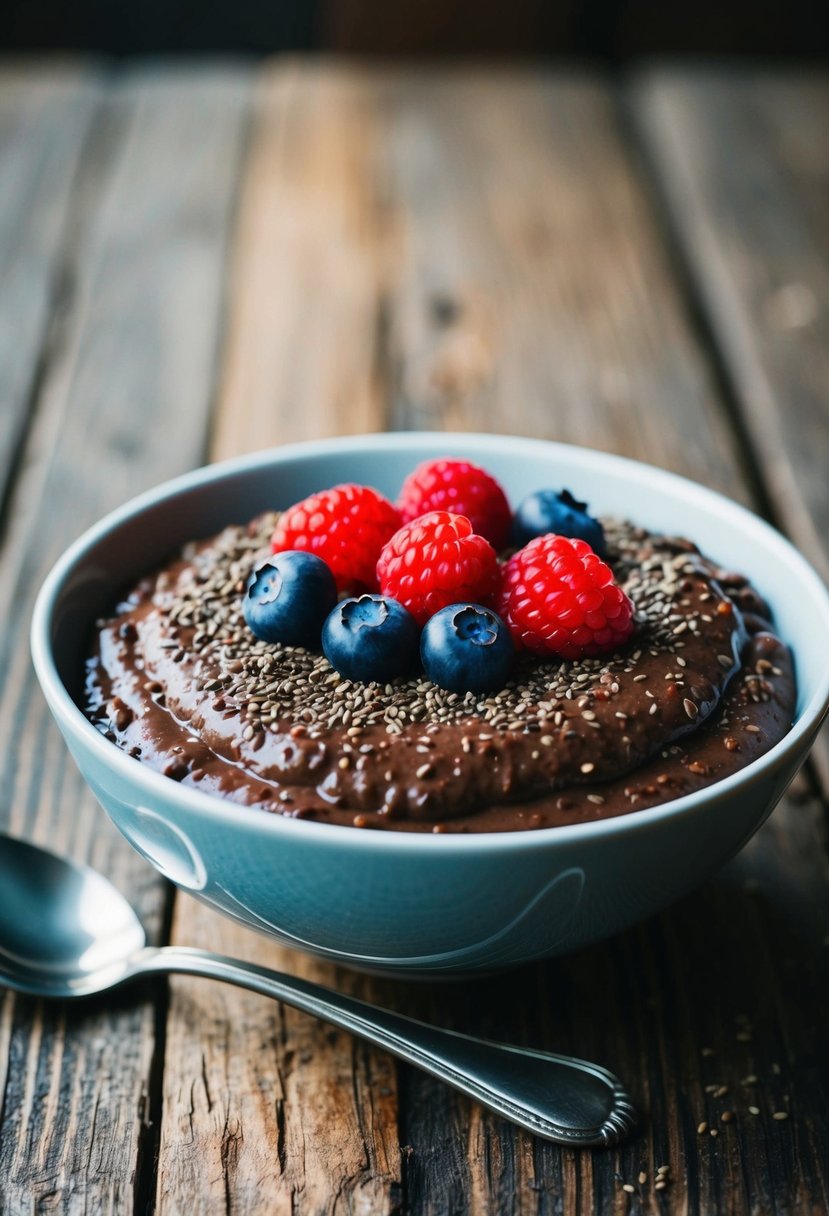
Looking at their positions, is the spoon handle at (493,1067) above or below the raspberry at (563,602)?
below

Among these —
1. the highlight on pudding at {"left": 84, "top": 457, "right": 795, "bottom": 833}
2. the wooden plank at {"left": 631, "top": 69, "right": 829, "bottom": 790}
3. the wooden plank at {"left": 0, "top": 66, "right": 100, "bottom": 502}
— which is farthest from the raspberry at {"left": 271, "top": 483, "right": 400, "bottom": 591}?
the wooden plank at {"left": 0, "top": 66, "right": 100, "bottom": 502}

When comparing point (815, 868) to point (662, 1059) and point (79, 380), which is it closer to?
point (662, 1059)

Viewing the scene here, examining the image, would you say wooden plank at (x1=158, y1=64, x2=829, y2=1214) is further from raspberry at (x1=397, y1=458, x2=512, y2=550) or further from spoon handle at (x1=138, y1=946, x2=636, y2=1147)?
raspberry at (x1=397, y1=458, x2=512, y2=550)

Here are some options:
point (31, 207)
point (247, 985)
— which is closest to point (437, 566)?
point (247, 985)

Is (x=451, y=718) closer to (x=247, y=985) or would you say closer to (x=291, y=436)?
(x=247, y=985)

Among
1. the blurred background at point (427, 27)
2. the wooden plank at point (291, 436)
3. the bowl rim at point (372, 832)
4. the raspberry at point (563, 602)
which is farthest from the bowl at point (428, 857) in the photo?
the blurred background at point (427, 27)

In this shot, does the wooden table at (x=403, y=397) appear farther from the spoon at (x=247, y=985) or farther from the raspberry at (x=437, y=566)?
the raspberry at (x=437, y=566)

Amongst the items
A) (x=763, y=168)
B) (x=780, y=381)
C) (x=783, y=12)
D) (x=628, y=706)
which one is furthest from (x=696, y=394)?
(x=783, y=12)
